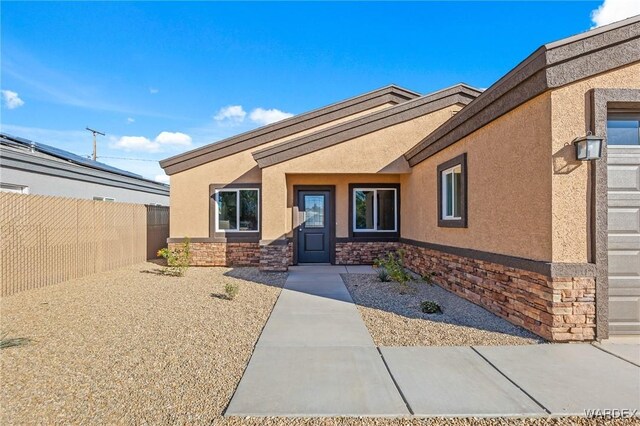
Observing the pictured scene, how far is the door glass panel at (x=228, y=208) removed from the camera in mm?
11578

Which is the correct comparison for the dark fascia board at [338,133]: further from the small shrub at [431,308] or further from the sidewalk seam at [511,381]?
the sidewalk seam at [511,381]

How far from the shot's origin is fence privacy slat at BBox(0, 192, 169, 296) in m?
7.43

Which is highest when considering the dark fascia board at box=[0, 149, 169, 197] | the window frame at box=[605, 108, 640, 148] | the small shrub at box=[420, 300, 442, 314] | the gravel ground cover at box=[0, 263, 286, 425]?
the dark fascia board at box=[0, 149, 169, 197]

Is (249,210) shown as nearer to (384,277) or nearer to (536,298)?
(384,277)

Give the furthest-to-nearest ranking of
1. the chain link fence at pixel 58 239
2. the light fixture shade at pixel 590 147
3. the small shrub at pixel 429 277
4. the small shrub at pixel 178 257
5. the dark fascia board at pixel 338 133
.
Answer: the small shrub at pixel 178 257 → the dark fascia board at pixel 338 133 → the small shrub at pixel 429 277 → the chain link fence at pixel 58 239 → the light fixture shade at pixel 590 147

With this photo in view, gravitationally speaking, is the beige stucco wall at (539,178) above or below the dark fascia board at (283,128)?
below

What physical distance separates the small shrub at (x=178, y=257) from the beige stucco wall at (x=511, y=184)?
808cm

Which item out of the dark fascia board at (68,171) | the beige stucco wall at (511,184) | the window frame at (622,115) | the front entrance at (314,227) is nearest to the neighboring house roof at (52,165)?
the dark fascia board at (68,171)

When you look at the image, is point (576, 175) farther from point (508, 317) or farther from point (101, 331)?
point (101, 331)

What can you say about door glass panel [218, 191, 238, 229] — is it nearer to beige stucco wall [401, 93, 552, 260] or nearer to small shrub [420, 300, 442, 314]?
beige stucco wall [401, 93, 552, 260]

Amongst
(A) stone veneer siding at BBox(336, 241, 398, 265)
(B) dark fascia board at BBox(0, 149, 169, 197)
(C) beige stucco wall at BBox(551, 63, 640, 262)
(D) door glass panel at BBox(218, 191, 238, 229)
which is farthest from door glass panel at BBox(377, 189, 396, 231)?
(B) dark fascia board at BBox(0, 149, 169, 197)

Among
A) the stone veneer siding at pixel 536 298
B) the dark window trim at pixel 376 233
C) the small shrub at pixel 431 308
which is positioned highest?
the dark window trim at pixel 376 233

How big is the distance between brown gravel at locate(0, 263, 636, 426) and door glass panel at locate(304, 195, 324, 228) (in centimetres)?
425

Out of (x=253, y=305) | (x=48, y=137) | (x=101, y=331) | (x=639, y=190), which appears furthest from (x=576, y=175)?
(x=48, y=137)
